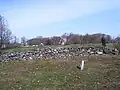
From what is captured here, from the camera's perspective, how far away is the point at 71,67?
69.6 feet

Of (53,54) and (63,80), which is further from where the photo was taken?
(53,54)

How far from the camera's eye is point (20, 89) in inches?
551

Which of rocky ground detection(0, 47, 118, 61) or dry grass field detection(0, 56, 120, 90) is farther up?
rocky ground detection(0, 47, 118, 61)

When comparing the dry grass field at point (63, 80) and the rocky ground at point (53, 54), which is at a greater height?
the rocky ground at point (53, 54)

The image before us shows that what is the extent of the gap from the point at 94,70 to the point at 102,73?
145cm

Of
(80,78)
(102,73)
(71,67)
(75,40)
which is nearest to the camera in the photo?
(80,78)

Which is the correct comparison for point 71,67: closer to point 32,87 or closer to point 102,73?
point 102,73

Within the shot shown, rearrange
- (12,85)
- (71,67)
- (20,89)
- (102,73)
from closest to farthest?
(20,89), (12,85), (102,73), (71,67)

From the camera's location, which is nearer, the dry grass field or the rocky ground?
the dry grass field

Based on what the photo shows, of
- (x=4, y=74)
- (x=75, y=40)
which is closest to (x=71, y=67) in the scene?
(x=4, y=74)

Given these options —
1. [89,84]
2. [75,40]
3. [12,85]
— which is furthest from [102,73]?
[75,40]

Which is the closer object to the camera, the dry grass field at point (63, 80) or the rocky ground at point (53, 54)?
the dry grass field at point (63, 80)

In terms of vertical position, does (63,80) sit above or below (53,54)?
below

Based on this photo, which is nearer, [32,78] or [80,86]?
[80,86]
